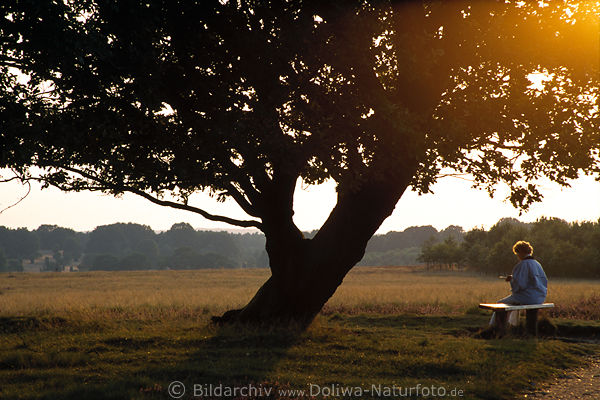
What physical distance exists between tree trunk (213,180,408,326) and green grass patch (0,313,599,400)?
0.82 meters

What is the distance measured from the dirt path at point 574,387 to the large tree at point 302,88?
440cm

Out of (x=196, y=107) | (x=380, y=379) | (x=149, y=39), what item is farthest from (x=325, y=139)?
(x=380, y=379)

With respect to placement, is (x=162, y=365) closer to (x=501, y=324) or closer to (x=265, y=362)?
(x=265, y=362)

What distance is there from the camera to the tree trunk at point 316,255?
512 inches

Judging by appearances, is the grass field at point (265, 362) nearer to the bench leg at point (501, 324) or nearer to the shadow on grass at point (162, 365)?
the shadow on grass at point (162, 365)

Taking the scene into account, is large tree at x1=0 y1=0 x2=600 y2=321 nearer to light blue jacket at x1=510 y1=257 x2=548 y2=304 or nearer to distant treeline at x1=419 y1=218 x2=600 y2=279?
light blue jacket at x1=510 y1=257 x2=548 y2=304

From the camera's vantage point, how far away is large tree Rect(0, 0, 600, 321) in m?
9.93

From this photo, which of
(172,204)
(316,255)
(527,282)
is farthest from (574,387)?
(172,204)

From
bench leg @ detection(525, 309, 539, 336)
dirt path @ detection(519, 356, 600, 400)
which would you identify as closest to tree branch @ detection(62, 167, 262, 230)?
bench leg @ detection(525, 309, 539, 336)

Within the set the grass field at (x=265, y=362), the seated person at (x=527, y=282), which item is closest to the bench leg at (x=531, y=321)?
the seated person at (x=527, y=282)

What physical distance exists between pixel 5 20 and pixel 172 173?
3.88m

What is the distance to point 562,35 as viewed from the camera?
11.2 meters

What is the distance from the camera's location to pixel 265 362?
362 inches

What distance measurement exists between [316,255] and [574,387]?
6.40m
